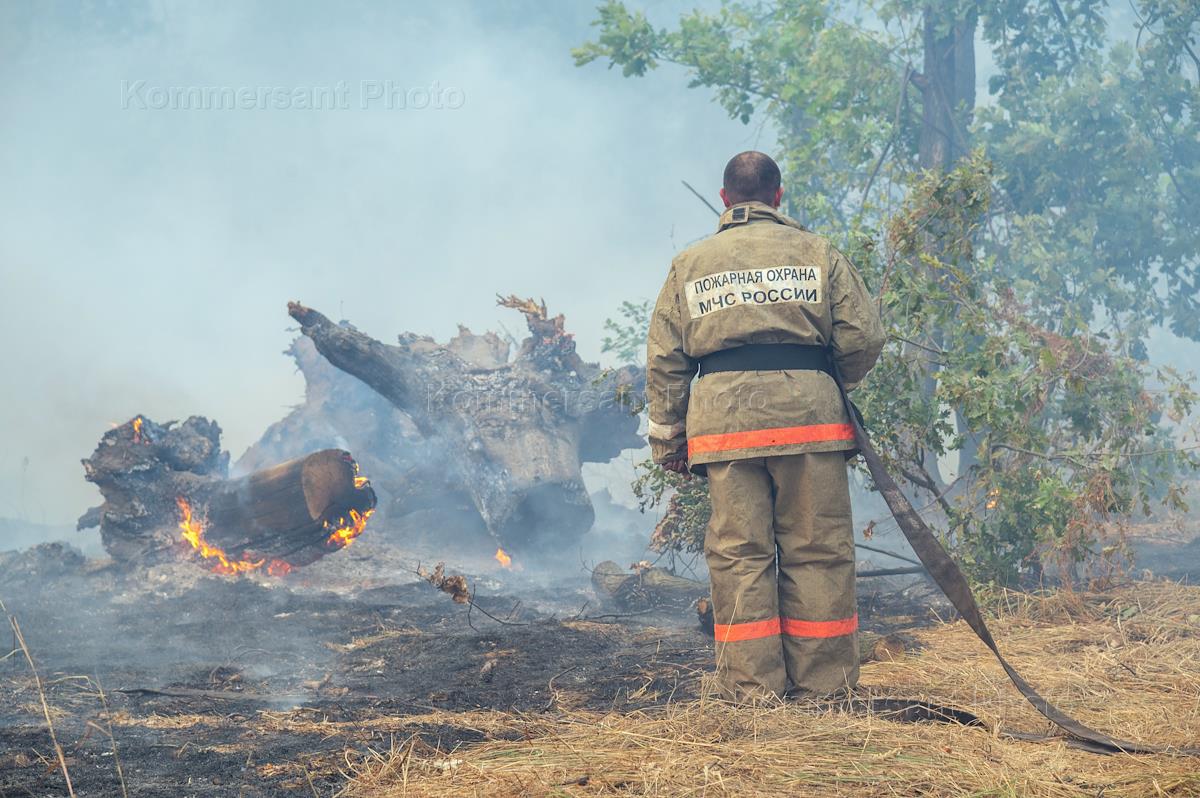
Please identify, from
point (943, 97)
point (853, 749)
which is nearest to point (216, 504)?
point (853, 749)

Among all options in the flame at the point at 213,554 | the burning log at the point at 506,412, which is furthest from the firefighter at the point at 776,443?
the flame at the point at 213,554

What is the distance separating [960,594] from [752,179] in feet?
5.99

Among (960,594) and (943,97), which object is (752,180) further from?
(943,97)

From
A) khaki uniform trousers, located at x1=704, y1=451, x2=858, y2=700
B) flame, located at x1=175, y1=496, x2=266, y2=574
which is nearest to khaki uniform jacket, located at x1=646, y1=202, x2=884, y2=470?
khaki uniform trousers, located at x1=704, y1=451, x2=858, y2=700

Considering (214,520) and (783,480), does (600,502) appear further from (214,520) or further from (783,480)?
(783,480)

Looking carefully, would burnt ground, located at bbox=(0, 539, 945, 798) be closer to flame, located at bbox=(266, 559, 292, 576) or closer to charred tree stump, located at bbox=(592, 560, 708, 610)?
flame, located at bbox=(266, 559, 292, 576)

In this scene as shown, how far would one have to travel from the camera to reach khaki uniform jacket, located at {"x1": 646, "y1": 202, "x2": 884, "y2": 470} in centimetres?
347

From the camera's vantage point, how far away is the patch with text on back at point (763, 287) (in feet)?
11.5

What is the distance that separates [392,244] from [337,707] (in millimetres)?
22409

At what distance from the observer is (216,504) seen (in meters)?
7.89

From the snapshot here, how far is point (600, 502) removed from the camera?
48.6 ft

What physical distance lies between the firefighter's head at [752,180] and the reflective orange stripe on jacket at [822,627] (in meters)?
1.72

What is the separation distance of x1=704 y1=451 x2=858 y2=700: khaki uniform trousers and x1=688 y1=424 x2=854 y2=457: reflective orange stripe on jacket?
0.07 meters

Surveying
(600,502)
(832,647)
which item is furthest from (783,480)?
(600,502)
